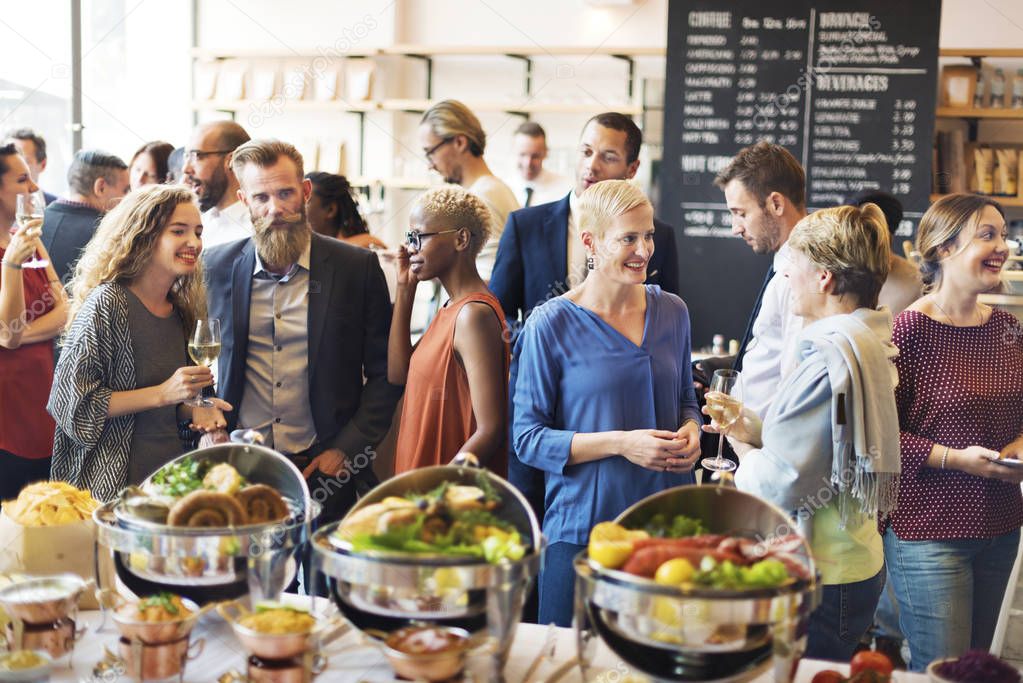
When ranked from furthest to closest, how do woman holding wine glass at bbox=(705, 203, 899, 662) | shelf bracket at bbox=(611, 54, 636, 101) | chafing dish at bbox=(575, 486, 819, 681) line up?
shelf bracket at bbox=(611, 54, 636, 101), woman holding wine glass at bbox=(705, 203, 899, 662), chafing dish at bbox=(575, 486, 819, 681)

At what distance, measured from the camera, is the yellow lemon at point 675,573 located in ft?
4.84

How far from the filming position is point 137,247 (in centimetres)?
263

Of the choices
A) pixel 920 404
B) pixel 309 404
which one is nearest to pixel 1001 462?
pixel 920 404

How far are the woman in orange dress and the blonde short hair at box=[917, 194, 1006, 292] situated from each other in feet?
3.53

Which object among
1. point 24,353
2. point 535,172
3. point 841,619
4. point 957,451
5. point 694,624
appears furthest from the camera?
point 535,172

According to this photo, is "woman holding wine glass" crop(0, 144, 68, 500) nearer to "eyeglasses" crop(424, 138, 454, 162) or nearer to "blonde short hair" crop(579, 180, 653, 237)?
"eyeglasses" crop(424, 138, 454, 162)

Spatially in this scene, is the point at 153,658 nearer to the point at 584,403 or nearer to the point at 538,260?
the point at 584,403

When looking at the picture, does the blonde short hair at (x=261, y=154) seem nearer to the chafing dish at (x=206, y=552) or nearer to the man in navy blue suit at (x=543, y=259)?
the man in navy blue suit at (x=543, y=259)

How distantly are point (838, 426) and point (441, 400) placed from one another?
0.98 meters

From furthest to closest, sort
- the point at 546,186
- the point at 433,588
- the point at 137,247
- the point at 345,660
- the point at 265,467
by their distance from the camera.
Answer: the point at 546,186 → the point at 137,247 → the point at 265,467 → the point at 345,660 → the point at 433,588

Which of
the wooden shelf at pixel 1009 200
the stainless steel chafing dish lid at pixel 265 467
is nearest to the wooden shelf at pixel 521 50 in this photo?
the wooden shelf at pixel 1009 200

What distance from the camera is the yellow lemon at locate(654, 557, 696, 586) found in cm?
148

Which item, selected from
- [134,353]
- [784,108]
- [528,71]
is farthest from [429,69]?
[134,353]

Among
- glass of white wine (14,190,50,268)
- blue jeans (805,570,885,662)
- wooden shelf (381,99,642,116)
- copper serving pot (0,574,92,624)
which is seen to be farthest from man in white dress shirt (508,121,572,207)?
copper serving pot (0,574,92,624)
